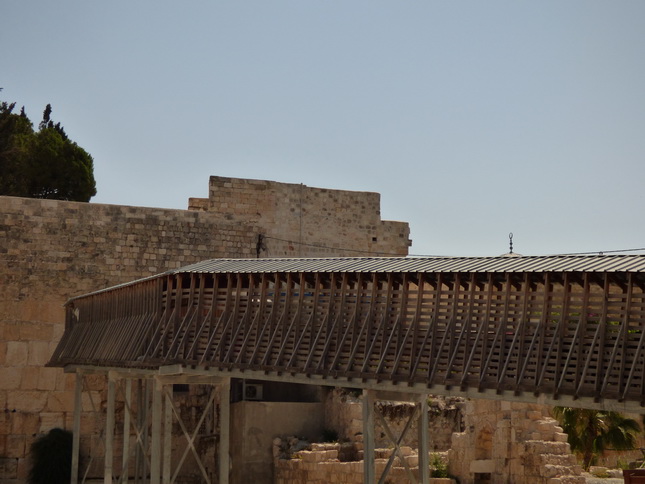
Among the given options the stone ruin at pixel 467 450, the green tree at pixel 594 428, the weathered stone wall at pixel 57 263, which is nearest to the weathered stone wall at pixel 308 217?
the weathered stone wall at pixel 57 263

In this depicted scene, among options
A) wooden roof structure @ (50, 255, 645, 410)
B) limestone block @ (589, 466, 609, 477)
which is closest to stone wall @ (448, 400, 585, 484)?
limestone block @ (589, 466, 609, 477)

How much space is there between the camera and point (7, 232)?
1153 inches

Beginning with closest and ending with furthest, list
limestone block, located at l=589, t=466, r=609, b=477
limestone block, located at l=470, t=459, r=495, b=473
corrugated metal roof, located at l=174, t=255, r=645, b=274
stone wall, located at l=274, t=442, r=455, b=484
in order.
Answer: corrugated metal roof, located at l=174, t=255, r=645, b=274 → limestone block, located at l=470, t=459, r=495, b=473 → stone wall, located at l=274, t=442, r=455, b=484 → limestone block, located at l=589, t=466, r=609, b=477

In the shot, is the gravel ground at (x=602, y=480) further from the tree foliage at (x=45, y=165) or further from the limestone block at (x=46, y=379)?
the tree foliage at (x=45, y=165)

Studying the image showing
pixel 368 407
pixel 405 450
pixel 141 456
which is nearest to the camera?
pixel 368 407

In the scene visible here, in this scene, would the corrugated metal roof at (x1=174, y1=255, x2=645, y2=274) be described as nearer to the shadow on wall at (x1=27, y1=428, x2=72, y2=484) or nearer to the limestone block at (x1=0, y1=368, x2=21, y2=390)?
the shadow on wall at (x1=27, y1=428, x2=72, y2=484)

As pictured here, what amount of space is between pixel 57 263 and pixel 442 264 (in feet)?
47.1

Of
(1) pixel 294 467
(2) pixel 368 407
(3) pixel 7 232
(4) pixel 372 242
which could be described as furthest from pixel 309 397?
(2) pixel 368 407

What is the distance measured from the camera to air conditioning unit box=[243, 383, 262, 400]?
2966 centimetres

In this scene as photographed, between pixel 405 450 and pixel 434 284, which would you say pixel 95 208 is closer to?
pixel 405 450

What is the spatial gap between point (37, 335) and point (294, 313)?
11.4 m

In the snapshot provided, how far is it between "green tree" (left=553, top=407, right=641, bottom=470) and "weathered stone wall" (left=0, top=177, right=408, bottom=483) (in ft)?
30.6

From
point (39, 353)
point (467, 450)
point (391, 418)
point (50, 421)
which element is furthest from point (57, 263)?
point (467, 450)

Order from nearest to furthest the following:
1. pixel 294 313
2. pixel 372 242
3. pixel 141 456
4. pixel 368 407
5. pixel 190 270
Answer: pixel 368 407, pixel 294 313, pixel 190 270, pixel 141 456, pixel 372 242
